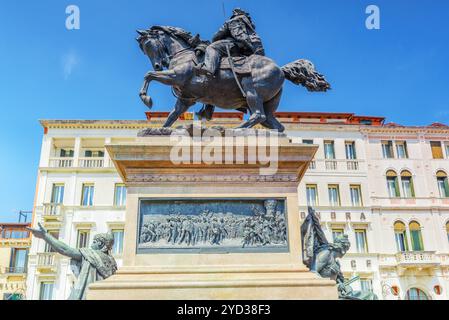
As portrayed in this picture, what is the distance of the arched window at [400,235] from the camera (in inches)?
1450

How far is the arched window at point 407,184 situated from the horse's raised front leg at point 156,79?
3420 centimetres

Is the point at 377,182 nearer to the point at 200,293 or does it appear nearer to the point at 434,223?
the point at 434,223

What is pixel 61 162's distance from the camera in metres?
38.0

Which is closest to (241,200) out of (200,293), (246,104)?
(200,293)

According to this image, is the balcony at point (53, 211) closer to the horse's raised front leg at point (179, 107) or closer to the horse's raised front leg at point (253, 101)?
the horse's raised front leg at point (179, 107)

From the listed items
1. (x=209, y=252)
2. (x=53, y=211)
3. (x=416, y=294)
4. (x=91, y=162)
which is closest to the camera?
(x=209, y=252)

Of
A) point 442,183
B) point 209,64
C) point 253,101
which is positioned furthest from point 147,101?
point 442,183

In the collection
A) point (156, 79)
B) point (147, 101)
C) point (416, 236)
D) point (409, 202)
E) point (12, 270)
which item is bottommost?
point (147, 101)

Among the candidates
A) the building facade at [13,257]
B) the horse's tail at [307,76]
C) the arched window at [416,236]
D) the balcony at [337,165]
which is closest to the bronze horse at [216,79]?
the horse's tail at [307,76]

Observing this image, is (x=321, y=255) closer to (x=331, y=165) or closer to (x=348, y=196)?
(x=348, y=196)

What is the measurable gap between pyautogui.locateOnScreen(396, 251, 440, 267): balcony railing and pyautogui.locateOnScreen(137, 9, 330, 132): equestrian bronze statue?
97.9 ft

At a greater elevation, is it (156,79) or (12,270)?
(12,270)

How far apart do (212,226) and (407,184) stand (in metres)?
35.2

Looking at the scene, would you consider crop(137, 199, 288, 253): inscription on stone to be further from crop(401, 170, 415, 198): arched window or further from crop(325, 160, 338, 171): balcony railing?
crop(401, 170, 415, 198): arched window
